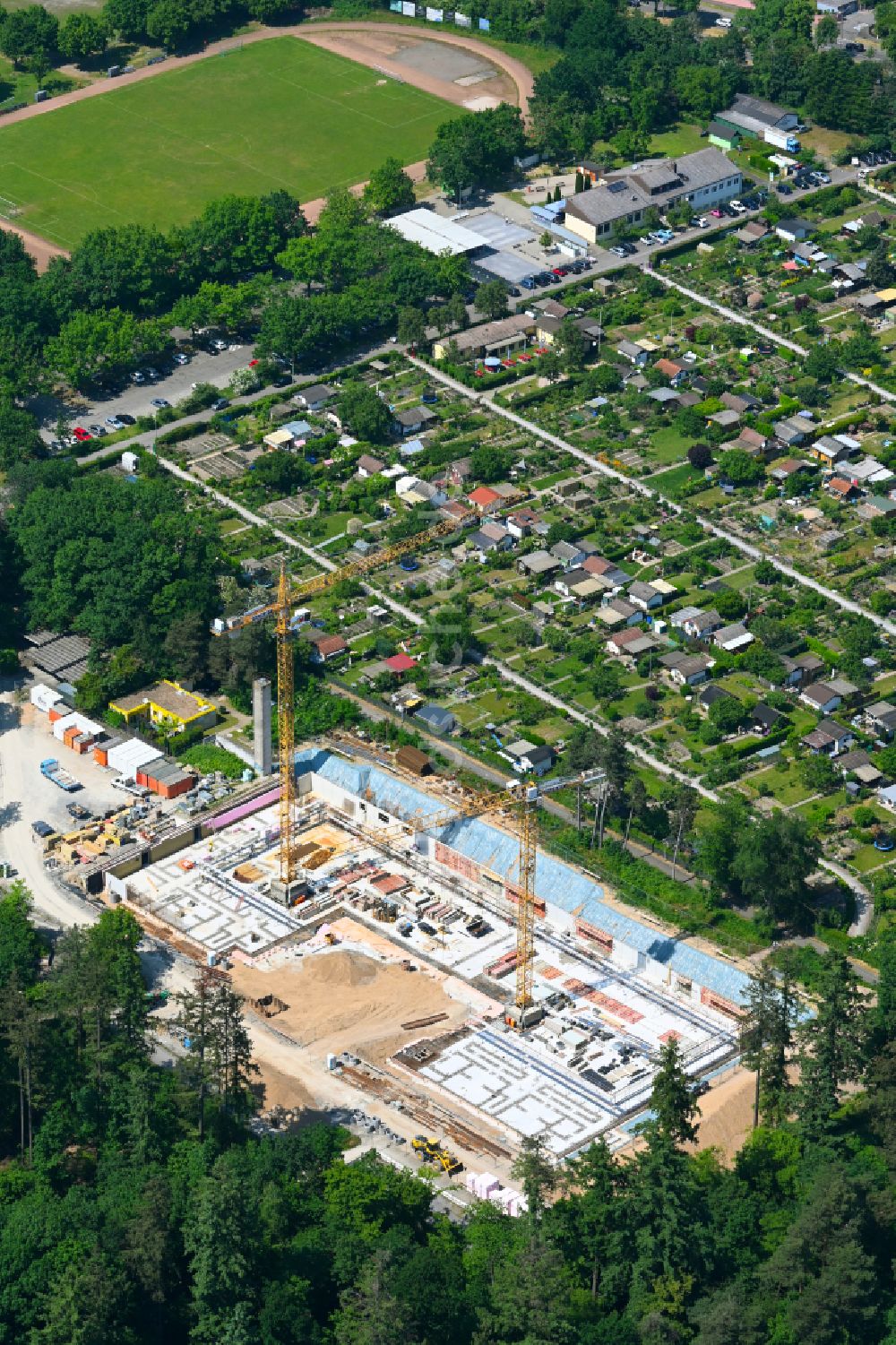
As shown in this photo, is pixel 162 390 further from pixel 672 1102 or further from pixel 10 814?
pixel 672 1102

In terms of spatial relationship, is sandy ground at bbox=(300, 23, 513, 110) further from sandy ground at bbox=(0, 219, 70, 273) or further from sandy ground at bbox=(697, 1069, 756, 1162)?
sandy ground at bbox=(697, 1069, 756, 1162)

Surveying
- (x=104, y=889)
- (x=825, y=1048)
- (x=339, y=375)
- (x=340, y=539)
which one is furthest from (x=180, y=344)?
(x=825, y=1048)

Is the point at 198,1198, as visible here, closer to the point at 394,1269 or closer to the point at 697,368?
the point at 394,1269

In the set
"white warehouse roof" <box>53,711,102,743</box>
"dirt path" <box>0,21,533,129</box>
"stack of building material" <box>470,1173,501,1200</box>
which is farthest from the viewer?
"dirt path" <box>0,21,533,129</box>

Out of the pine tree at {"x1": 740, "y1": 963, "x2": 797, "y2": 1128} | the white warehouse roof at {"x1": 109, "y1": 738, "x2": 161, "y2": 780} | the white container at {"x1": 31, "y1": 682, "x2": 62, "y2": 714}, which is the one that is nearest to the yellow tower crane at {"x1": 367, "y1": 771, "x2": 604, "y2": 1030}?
the pine tree at {"x1": 740, "y1": 963, "x2": 797, "y2": 1128}

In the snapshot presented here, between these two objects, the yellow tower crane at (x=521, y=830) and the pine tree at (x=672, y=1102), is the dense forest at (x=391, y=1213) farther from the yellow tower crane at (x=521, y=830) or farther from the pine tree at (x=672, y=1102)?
the yellow tower crane at (x=521, y=830)

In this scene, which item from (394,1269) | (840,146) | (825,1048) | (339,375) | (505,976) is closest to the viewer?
(394,1269)
